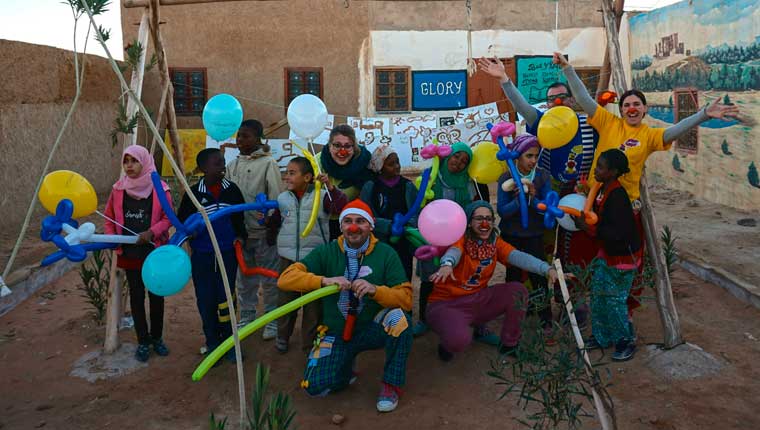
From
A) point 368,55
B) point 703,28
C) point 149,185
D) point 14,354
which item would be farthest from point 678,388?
point 368,55

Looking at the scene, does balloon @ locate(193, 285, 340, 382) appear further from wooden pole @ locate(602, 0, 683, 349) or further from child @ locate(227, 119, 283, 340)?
wooden pole @ locate(602, 0, 683, 349)

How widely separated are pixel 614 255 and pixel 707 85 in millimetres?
6664

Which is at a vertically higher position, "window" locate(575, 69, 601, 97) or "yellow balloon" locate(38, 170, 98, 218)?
"window" locate(575, 69, 601, 97)

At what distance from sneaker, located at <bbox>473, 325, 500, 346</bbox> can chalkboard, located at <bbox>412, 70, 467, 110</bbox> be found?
8.83 m

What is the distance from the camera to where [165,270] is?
3.11m

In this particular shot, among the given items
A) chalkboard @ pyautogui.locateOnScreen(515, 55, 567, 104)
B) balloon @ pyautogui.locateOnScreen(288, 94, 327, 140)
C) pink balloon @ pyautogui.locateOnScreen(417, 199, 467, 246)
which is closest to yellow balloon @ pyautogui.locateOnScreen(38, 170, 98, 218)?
balloon @ pyautogui.locateOnScreen(288, 94, 327, 140)

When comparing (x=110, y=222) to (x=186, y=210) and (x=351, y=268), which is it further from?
(x=351, y=268)

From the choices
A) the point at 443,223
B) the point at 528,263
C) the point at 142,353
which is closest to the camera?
the point at 443,223

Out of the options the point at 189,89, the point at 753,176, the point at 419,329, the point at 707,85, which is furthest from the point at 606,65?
the point at 189,89

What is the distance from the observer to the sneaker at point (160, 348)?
4.29m

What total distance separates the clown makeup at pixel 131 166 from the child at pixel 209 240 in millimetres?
321

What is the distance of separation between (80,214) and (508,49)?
35.0 ft

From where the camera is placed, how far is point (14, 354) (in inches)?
173

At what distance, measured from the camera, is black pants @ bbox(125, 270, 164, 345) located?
4.09 meters
